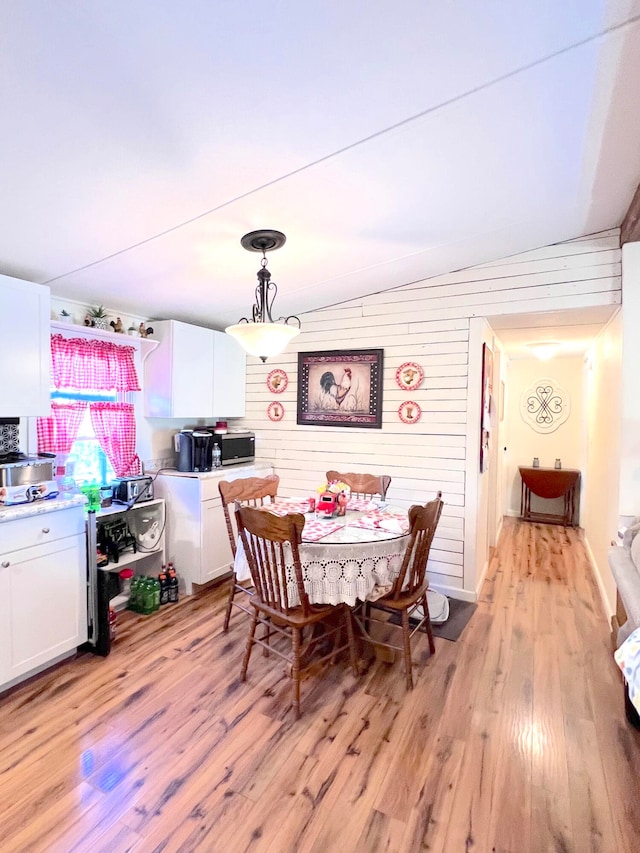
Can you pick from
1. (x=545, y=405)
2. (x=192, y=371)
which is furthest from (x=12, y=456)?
(x=545, y=405)

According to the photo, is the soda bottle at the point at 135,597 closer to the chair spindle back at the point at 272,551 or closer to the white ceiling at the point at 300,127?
the chair spindle back at the point at 272,551

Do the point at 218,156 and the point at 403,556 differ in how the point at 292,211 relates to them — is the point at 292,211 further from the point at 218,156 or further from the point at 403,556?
the point at 403,556

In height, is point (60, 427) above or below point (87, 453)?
above

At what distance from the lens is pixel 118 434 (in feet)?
10.8

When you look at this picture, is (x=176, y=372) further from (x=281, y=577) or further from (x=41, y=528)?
(x=281, y=577)

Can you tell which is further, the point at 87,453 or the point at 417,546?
the point at 87,453

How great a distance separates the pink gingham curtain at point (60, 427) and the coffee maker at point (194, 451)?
29.9 inches

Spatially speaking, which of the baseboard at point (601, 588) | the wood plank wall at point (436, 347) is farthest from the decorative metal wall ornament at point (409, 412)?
the baseboard at point (601, 588)

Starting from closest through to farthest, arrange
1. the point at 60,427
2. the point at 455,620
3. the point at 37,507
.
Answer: the point at 37,507 → the point at 60,427 → the point at 455,620

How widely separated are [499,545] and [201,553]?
3.24 metres

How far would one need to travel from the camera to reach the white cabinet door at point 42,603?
214cm

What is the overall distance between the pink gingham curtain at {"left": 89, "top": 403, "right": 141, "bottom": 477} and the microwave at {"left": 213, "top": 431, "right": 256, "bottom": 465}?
2.11 feet

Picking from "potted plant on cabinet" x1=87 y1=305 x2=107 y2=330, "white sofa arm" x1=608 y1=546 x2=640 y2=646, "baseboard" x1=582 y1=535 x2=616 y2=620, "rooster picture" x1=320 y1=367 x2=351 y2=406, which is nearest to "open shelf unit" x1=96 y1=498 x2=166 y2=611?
"potted plant on cabinet" x1=87 y1=305 x2=107 y2=330

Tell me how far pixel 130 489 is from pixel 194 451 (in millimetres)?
601
